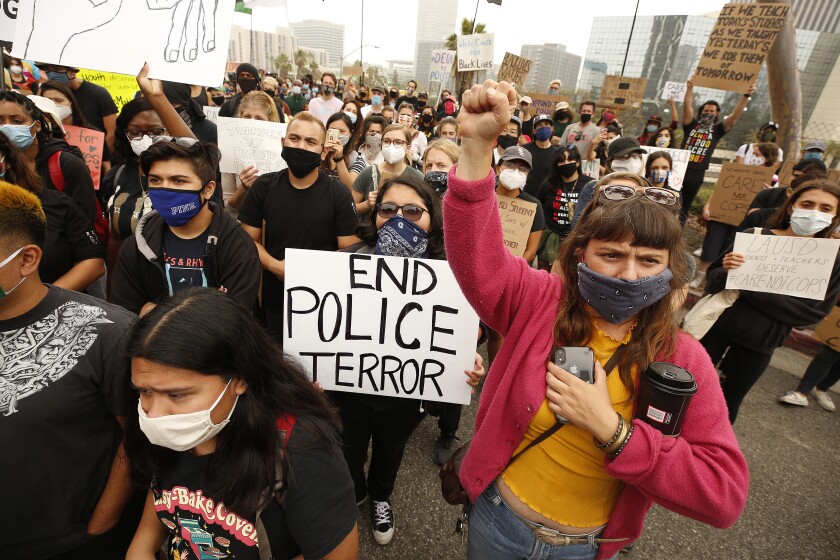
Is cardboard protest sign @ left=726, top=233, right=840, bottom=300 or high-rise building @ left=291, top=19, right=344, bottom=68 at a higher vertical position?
high-rise building @ left=291, top=19, right=344, bottom=68

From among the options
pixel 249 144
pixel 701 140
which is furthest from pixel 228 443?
pixel 701 140

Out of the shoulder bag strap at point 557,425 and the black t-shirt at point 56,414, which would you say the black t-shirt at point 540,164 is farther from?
the black t-shirt at point 56,414

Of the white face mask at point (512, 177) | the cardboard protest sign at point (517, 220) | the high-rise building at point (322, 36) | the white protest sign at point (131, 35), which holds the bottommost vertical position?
the cardboard protest sign at point (517, 220)

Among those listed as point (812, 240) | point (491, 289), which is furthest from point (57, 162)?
point (812, 240)

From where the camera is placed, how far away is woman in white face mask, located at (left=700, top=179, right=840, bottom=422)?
107 inches

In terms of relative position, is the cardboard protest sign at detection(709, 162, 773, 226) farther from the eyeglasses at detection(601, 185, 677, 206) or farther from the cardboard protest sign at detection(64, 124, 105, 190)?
the cardboard protest sign at detection(64, 124, 105, 190)

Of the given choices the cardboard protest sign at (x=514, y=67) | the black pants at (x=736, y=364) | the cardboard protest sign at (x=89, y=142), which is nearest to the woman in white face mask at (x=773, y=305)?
the black pants at (x=736, y=364)

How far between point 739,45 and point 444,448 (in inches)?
262

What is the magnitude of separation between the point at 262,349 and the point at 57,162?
2623mm

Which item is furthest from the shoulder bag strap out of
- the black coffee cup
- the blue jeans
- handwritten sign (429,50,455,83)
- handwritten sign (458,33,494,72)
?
handwritten sign (429,50,455,83)

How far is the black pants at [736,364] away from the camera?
2.97 m

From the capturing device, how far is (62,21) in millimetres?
2357

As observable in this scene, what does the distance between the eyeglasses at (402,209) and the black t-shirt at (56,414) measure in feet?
4.04

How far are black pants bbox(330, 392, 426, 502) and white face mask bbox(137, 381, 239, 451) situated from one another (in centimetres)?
107
